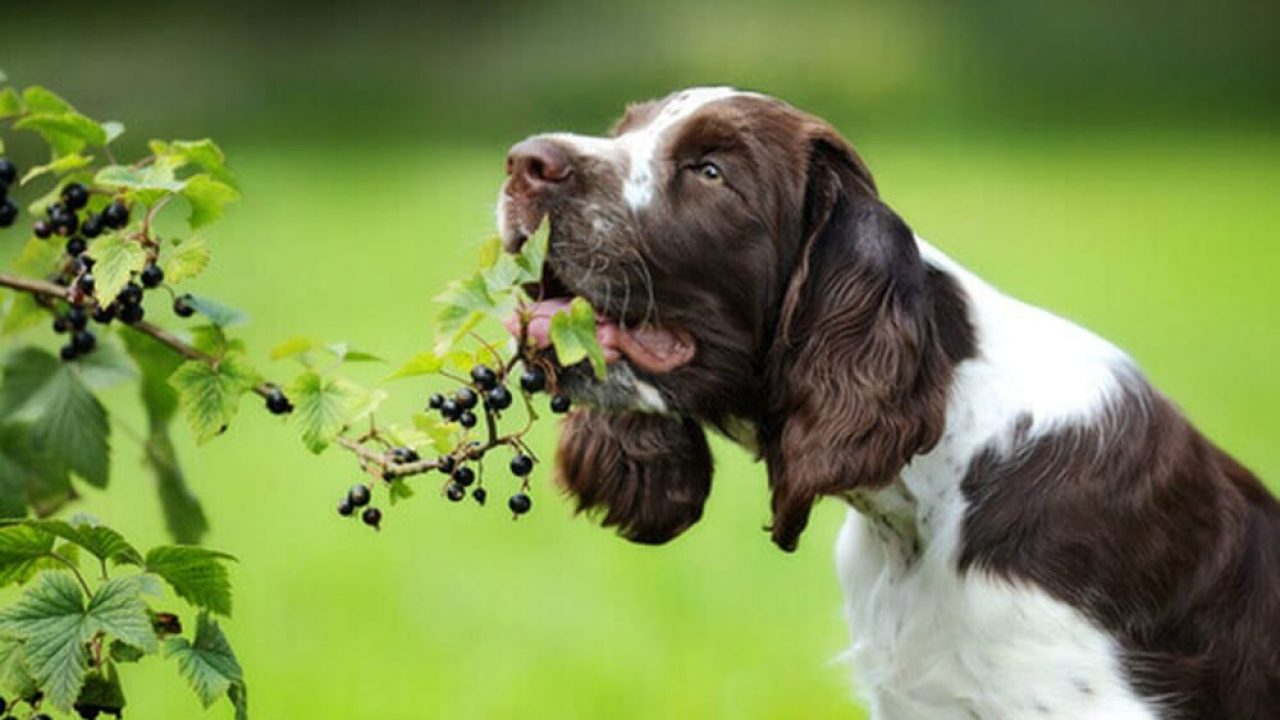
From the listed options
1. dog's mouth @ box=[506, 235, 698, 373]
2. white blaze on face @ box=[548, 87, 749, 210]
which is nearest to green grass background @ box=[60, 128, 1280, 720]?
dog's mouth @ box=[506, 235, 698, 373]

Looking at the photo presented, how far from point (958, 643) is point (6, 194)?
5.32 feet

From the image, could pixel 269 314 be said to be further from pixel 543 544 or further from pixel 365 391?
pixel 365 391

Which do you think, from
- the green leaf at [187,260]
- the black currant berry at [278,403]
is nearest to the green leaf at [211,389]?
the black currant berry at [278,403]

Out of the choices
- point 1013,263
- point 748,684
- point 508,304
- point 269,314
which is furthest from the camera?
point 1013,263

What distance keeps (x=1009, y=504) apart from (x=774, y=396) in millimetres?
399

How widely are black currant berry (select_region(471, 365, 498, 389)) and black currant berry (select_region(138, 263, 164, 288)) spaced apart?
466 mm

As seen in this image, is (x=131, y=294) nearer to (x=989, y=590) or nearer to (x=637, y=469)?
(x=637, y=469)

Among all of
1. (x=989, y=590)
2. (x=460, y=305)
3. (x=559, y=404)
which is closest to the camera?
(x=460, y=305)

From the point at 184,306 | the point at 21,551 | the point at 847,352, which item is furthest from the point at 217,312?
the point at 847,352

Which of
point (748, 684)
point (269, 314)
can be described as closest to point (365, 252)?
point (269, 314)

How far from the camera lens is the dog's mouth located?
11.5 ft

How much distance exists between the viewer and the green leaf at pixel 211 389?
11.2 ft

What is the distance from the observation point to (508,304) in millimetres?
3287

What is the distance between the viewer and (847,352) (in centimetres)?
352
